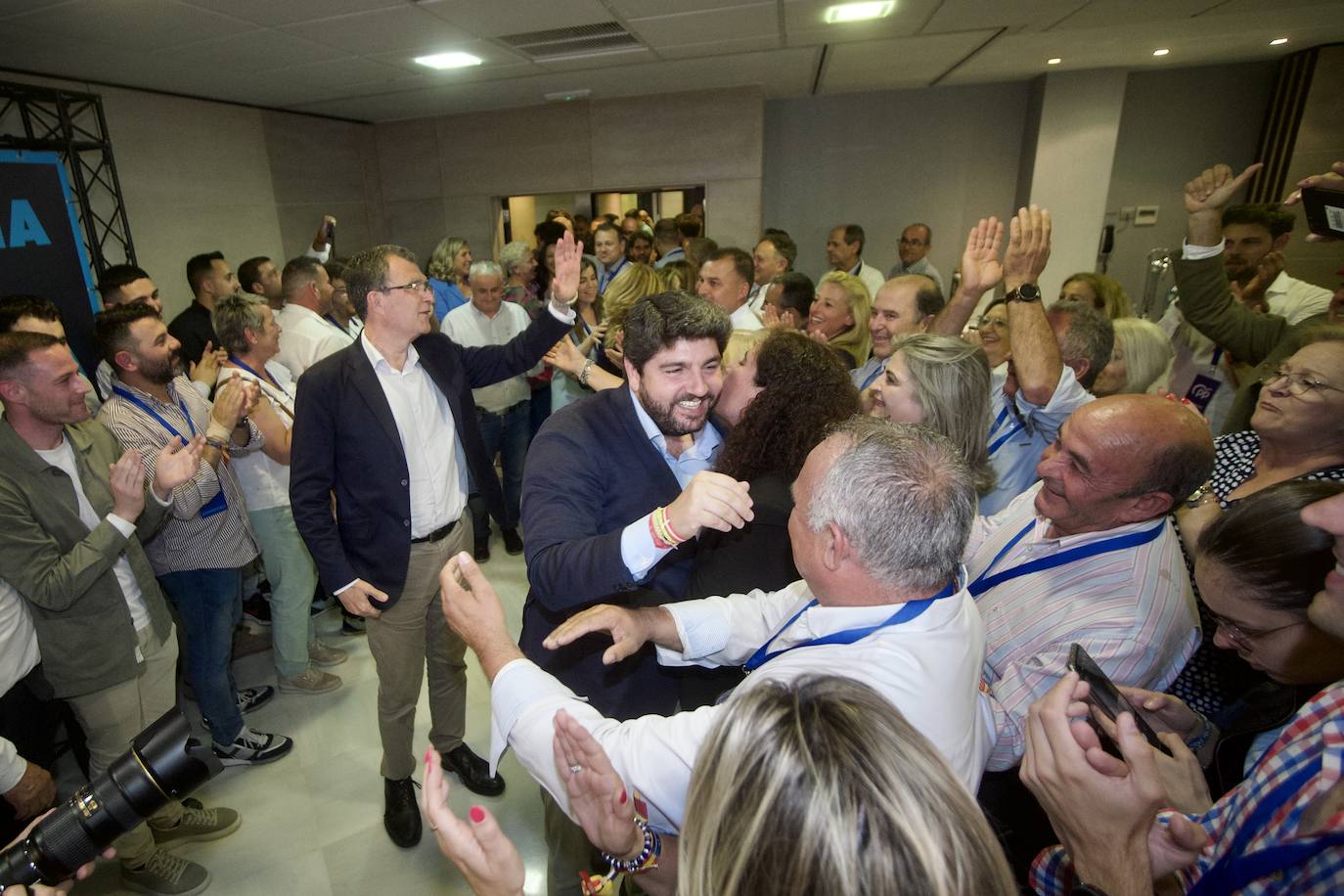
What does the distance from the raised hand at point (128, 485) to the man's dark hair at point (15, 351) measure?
1.13 feet

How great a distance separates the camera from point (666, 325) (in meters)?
1.61

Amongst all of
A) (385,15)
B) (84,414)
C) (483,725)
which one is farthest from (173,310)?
(483,725)

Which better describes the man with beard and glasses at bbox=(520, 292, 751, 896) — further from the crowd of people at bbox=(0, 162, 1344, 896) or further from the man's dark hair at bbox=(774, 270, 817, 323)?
the man's dark hair at bbox=(774, 270, 817, 323)

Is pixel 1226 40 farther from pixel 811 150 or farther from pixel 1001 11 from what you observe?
pixel 811 150

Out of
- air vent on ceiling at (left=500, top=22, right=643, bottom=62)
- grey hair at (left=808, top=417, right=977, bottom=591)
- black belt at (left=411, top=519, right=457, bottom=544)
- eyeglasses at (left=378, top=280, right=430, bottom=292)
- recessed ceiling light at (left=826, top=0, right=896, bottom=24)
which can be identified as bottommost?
black belt at (left=411, top=519, right=457, bottom=544)

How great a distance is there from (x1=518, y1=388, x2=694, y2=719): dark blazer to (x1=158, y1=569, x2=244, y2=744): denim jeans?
1554 mm

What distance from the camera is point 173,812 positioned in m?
2.22

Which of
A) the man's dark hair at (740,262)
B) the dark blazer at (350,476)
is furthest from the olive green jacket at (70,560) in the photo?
the man's dark hair at (740,262)

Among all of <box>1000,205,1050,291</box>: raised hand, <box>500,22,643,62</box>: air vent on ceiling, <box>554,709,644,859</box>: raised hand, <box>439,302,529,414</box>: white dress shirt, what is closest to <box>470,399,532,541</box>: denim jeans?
<box>439,302,529,414</box>: white dress shirt

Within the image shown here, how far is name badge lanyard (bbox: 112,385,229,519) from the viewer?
231 cm

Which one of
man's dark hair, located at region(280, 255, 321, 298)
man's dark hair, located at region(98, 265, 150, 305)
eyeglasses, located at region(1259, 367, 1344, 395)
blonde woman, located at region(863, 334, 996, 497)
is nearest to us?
eyeglasses, located at region(1259, 367, 1344, 395)

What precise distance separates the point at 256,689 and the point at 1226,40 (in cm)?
874

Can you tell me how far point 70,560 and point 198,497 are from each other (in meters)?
0.55

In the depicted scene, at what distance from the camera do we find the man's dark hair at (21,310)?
2557 mm
